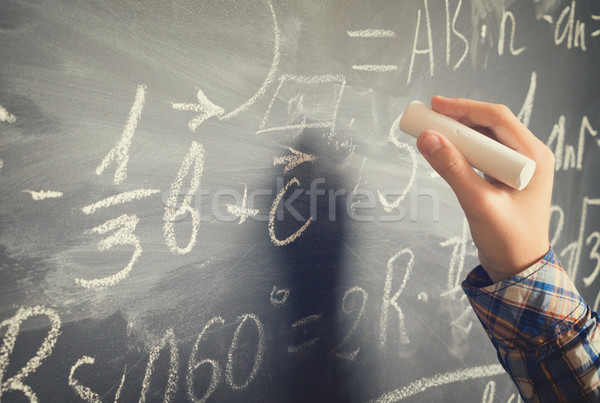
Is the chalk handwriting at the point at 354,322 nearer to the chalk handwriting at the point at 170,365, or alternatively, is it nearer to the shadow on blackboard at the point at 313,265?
the shadow on blackboard at the point at 313,265

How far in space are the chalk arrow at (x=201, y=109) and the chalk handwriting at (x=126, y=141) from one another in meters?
0.04

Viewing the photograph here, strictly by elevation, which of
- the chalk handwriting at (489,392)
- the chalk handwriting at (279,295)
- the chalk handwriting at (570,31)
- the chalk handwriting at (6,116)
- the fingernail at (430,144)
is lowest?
the chalk handwriting at (489,392)

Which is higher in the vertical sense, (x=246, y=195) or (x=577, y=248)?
(x=246, y=195)

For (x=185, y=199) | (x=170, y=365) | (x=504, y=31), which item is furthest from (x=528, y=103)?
(x=170, y=365)

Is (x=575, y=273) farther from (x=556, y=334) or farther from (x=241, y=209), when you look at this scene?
(x=241, y=209)

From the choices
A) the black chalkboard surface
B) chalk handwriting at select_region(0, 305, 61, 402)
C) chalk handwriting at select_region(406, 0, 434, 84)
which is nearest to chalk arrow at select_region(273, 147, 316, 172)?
the black chalkboard surface

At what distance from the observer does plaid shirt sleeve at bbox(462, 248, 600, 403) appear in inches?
14.5

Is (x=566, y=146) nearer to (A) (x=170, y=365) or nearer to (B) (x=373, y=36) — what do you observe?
(B) (x=373, y=36)

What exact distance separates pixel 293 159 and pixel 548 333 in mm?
360

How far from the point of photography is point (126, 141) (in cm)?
39

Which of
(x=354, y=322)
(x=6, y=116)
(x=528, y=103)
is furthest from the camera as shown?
(x=528, y=103)

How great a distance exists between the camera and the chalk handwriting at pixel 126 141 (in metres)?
0.39

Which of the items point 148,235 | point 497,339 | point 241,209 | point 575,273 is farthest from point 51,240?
point 575,273

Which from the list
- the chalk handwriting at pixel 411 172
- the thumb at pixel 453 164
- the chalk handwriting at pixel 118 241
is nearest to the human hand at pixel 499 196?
the thumb at pixel 453 164
